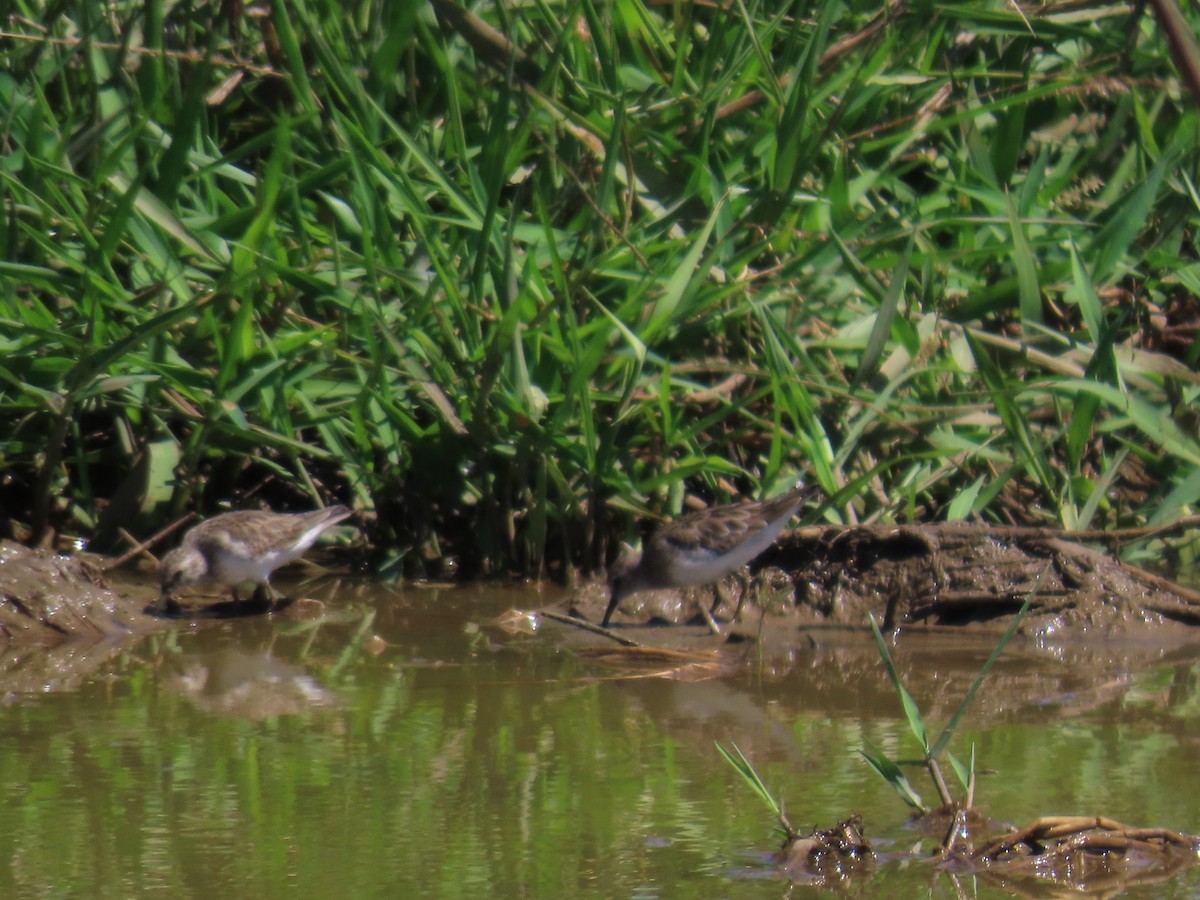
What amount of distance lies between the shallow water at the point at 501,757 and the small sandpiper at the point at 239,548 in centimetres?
20

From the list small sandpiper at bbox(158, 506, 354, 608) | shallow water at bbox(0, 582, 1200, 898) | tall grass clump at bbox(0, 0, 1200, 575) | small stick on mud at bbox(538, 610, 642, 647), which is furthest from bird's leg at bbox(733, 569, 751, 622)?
small sandpiper at bbox(158, 506, 354, 608)

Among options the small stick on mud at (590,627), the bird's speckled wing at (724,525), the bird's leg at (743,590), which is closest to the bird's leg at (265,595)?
the small stick on mud at (590,627)

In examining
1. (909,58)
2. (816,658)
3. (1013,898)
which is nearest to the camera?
(1013,898)

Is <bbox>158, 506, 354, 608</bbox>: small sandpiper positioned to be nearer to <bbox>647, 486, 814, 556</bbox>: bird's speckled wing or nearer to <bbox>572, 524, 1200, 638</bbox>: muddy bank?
<bbox>572, 524, 1200, 638</bbox>: muddy bank

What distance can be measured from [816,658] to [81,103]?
390 centimetres

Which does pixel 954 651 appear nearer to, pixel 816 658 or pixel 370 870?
pixel 816 658

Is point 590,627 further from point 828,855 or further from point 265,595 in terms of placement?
point 828,855

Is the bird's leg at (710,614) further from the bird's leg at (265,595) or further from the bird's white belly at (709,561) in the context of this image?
the bird's leg at (265,595)

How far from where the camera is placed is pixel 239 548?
6.01 m

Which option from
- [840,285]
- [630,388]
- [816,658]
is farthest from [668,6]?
[816,658]

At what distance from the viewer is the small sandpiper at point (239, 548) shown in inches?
236

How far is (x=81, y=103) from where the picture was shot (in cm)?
712

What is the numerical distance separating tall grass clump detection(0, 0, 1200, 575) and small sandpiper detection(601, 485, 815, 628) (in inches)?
10.0

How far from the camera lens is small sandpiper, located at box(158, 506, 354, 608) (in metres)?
6.00
